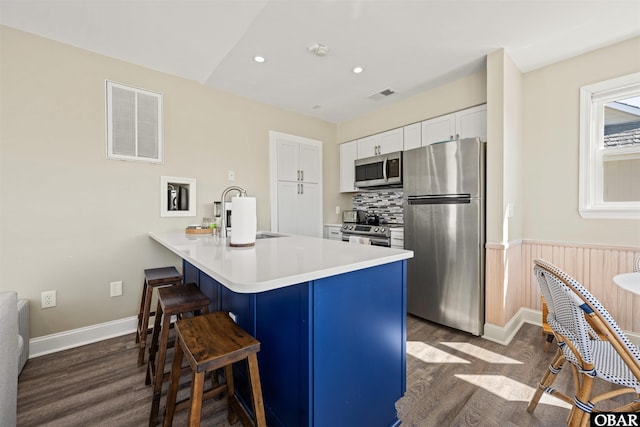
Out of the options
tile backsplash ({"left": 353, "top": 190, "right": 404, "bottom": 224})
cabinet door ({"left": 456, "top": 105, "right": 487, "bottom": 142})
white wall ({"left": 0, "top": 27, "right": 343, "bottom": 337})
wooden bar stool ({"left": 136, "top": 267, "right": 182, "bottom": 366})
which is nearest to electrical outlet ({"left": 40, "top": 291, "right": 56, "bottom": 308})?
white wall ({"left": 0, "top": 27, "right": 343, "bottom": 337})

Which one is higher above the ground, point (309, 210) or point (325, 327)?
point (309, 210)

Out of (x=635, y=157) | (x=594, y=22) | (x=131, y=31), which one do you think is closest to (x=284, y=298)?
(x=131, y=31)

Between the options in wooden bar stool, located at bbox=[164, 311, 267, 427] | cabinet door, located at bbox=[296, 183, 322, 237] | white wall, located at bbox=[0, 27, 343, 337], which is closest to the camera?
wooden bar stool, located at bbox=[164, 311, 267, 427]

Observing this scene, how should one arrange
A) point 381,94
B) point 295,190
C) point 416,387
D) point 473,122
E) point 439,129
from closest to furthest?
point 416,387 → point 473,122 → point 439,129 → point 381,94 → point 295,190

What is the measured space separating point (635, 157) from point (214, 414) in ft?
12.0

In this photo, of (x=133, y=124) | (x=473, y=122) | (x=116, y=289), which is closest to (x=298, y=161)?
(x=133, y=124)

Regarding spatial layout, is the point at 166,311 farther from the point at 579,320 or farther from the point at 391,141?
the point at 391,141

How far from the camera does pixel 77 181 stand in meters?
2.31

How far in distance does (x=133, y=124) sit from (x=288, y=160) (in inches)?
70.5

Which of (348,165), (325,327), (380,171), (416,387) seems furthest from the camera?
(348,165)

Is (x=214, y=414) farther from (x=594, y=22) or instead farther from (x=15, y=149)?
(x=594, y=22)

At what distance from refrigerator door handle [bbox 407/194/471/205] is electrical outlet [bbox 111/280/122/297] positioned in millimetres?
2969

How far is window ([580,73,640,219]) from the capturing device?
87.8 inches

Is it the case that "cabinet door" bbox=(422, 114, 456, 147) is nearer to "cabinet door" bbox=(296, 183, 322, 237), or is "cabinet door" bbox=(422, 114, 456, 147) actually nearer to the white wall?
"cabinet door" bbox=(296, 183, 322, 237)
